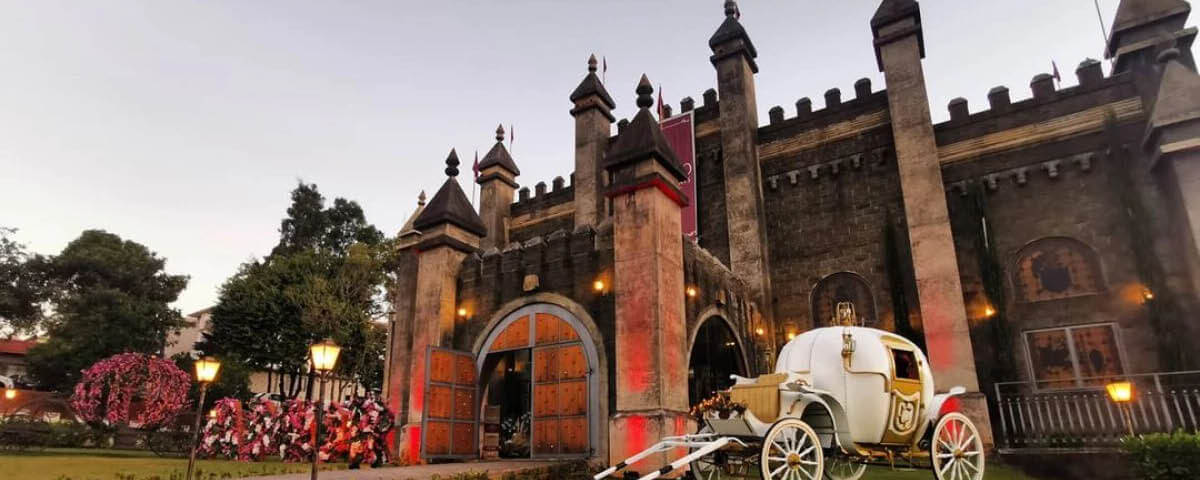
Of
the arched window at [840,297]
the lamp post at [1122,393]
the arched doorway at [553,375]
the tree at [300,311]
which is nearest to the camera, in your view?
the lamp post at [1122,393]

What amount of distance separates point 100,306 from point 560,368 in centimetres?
3974

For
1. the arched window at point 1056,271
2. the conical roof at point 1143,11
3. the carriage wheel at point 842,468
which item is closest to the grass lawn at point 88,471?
the carriage wheel at point 842,468

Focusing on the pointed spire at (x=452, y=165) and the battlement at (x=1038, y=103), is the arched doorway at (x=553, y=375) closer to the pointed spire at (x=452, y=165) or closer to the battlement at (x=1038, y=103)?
the pointed spire at (x=452, y=165)

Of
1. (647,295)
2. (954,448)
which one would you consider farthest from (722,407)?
(647,295)

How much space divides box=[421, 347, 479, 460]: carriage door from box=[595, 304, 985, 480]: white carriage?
308 inches

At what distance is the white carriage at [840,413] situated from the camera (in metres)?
6.90

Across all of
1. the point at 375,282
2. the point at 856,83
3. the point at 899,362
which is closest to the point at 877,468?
the point at 899,362

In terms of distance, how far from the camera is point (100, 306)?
127 feet

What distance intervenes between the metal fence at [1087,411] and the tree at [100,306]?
46.2 meters

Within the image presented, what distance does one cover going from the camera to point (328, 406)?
1349cm

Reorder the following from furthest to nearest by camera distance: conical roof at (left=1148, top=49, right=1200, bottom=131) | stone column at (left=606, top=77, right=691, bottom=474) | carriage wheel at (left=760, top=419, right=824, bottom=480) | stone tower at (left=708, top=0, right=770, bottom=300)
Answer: stone tower at (left=708, top=0, right=770, bottom=300), conical roof at (left=1148, top=49, right=1200, bottom=131), stone column at (left=606, top=77, right=691, bottom=474), carriage wheel at (left=760, top=419, right=824, bottom=480)

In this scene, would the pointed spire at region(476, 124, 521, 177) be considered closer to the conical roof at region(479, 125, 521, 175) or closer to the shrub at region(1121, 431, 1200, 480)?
the conical roof at region(479, 125, 521, 175)

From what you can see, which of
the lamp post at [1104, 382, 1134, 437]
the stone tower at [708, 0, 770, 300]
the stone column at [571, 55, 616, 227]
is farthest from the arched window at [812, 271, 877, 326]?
the stone column at [571, 55, 616, 227]

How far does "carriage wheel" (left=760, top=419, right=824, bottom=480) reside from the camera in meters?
6.21
